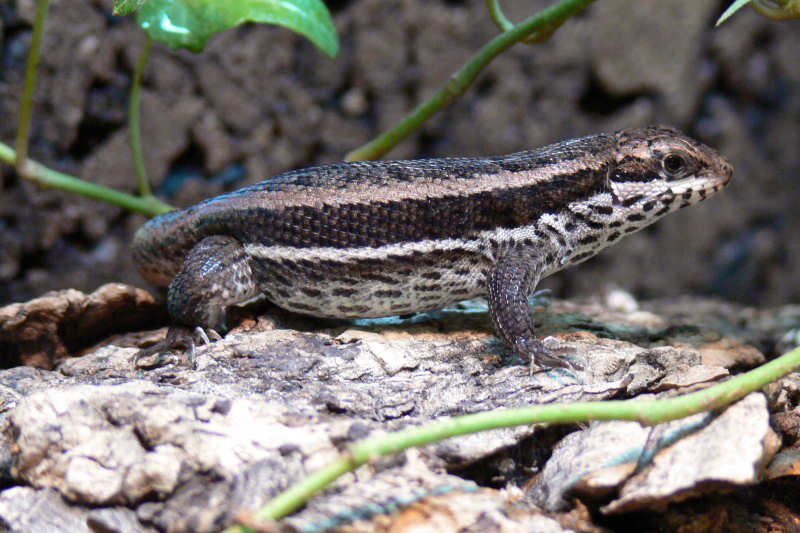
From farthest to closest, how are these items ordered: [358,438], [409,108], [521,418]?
[409,108]
[358,438]
[521,418]

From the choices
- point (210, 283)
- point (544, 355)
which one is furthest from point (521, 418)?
point (210, 283)

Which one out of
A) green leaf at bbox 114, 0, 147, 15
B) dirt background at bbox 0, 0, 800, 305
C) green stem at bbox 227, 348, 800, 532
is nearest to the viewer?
green stem at bbox 227, 348, 800, 532

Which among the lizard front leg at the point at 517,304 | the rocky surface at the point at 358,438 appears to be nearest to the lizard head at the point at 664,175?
the lizard front leg at the point at 517,304

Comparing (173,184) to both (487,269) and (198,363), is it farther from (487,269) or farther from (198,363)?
(487,269)

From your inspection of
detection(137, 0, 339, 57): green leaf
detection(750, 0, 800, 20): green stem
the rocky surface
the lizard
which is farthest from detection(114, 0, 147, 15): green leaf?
detection(750, 0, 800, 20): green stem

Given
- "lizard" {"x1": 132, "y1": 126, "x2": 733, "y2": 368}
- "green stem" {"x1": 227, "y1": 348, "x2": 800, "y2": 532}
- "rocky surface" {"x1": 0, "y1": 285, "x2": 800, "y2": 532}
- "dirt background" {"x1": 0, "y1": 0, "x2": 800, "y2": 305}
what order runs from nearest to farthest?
"green stem" {"x1": 227, "y1": 348, "x2": 800, "y2": 532}, "rocky surface" {"x1": 0, "y1": 285, "x2": 800, "y2": 532}, "lizard" {"x1": 132, "y1": 126, "x2": 733, "y2": 368}, "dirt background" {"x1": 0, "y1": 0, "x2": 800, "y2": 305}

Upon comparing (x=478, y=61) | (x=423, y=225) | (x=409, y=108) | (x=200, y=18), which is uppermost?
(x=200, y=18)

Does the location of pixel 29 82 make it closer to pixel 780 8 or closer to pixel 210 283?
pixel 210 283

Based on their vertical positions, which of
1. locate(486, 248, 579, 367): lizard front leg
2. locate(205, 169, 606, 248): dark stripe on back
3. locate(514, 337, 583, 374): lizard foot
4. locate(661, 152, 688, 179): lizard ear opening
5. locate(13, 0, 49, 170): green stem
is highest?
locate(13, 0, 49, 170): green stem

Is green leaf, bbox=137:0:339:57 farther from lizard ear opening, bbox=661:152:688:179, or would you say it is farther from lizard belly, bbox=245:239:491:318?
lizard ear opening, bbox=661:152:688:179
